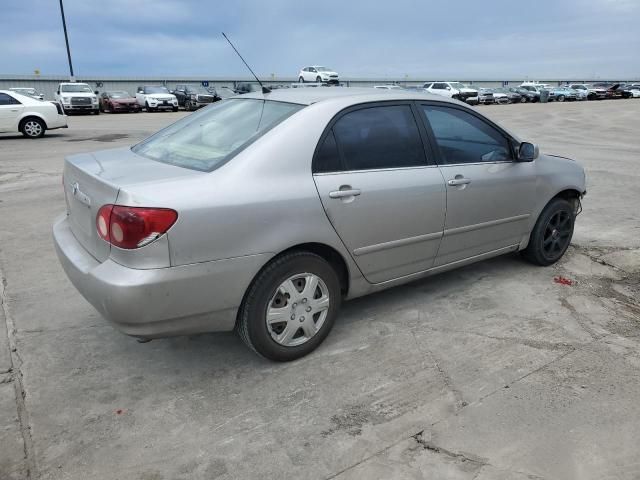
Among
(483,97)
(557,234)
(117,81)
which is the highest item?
(117,81)

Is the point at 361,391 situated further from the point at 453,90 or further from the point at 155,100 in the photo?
the point at 453,90

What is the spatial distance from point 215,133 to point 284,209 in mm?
890

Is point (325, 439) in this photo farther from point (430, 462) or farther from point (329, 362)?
point (329, 362)

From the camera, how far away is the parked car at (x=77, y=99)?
86.1 ft

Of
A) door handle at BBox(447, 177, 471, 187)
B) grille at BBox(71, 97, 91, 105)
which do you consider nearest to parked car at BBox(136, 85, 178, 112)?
grille at BBox(71, 97, 91, 105)

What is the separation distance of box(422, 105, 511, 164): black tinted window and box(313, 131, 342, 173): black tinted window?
95cm

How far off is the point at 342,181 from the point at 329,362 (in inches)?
44.1

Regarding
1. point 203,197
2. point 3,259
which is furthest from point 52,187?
point 203,197

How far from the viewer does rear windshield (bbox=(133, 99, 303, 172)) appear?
3143mm

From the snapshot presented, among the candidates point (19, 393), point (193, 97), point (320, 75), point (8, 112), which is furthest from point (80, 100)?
point (19, 393)

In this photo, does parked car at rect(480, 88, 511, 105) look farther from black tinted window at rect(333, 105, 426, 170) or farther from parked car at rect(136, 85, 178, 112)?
Answer: black tinted window at rect(333, 105, 426, 170)

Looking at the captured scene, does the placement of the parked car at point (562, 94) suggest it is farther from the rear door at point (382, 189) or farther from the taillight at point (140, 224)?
the taillight at point (140, 224)

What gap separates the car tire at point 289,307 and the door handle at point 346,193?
0.38 m

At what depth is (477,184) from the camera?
3943 mm
